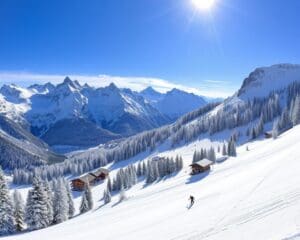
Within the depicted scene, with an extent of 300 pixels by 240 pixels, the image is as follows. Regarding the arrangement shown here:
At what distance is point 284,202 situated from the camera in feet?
102

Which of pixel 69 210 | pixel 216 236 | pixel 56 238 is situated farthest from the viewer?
pixel 69 210

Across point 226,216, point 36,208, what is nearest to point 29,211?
point 36,208

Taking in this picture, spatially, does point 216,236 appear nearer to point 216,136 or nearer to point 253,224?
point 253,224

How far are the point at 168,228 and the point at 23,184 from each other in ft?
544

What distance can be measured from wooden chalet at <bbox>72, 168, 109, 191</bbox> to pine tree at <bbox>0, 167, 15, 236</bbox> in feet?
211

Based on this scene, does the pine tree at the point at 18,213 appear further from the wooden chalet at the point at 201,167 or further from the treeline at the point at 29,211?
the wooden chalet at the point at 201,167

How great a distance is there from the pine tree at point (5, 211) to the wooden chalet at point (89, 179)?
211ft

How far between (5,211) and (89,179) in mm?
72973

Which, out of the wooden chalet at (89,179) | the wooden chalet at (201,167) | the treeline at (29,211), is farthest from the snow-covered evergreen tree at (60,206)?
the wooden chalet at (89,179)

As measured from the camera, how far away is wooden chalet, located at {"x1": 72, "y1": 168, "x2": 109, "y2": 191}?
137625 millimetres

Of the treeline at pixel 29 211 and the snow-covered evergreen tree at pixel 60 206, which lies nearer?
the treeline at pixel 29 211

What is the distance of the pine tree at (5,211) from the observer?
219 ft

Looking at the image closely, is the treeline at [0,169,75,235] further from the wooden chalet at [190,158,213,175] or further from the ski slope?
the wooden chalet at [190,158,213,175]

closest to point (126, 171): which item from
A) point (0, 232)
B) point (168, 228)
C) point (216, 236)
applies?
point (0, 232)
